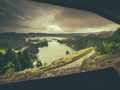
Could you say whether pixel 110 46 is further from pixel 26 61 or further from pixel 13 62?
pixel 13 62

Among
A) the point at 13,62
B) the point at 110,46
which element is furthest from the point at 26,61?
the point at 110,46

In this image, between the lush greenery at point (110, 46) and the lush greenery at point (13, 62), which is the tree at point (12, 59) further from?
the lush greenery at point (110, 46)

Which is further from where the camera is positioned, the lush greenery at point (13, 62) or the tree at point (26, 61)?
the tree at point (26, 61)

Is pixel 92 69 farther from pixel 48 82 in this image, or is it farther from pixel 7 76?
pixel 7 76

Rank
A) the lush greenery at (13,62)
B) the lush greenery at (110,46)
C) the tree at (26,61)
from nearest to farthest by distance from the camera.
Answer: the lush greenery at (13,62) → the tree at (26,61) → the lush greenery at (110,46)

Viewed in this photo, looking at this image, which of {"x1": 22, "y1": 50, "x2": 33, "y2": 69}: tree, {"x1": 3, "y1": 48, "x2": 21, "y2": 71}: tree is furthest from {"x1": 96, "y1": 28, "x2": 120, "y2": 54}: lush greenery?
{"x1": 3, "y1": 48, "x2": 21, "y2": 71}: tree

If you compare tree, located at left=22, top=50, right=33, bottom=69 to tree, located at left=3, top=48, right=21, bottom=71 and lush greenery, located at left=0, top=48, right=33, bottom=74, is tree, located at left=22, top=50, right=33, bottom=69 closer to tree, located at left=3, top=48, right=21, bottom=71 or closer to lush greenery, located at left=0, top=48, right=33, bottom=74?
lush greenery, located at left=0, top=48, right=33, bottom=74

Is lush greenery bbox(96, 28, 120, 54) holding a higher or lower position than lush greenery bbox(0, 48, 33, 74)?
higher

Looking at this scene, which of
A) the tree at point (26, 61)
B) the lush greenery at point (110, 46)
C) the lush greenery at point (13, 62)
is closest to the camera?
the lush greenery at point (13, 62)

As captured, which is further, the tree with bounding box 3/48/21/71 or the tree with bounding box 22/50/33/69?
the tree with bounding box 22/50/33/69

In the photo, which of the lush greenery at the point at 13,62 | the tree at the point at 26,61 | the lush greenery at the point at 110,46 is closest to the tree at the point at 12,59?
the lush greenery at the point at 13,62

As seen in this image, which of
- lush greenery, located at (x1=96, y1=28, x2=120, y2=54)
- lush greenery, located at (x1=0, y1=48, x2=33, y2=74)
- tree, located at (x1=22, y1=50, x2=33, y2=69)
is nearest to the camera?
lush greenery, located at (x1=0, y1=48, x2=33, y2=74)

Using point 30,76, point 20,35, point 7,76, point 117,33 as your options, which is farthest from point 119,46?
point 20,35
